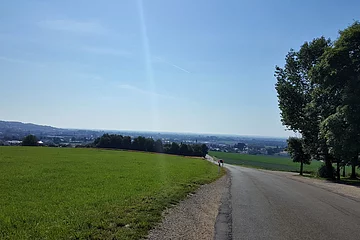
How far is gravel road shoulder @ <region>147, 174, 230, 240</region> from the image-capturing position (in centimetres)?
822

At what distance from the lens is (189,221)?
9984 mm

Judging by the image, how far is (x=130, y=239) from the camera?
7.43 m

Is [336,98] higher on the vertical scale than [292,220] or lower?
higher

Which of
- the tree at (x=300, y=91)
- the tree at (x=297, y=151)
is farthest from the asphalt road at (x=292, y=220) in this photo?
the tree at (x=297, y=151)

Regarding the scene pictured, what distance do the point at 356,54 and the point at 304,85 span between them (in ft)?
46.2

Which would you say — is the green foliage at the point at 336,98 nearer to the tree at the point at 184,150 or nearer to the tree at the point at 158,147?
the tree at the point at 184,150

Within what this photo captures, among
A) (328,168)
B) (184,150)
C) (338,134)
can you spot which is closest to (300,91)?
(328,168)

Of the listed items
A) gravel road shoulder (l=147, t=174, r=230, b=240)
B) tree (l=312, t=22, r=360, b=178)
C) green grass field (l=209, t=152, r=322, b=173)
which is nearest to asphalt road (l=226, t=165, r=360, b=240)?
gravel road shoulder (l=147, t=174, r=230, b=240)

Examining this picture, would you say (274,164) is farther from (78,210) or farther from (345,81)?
(78,210)

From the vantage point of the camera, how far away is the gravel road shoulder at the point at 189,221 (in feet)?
27.0

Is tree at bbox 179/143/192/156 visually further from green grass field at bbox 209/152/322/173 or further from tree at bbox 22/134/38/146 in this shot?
tree at bbox 22/134/38/146

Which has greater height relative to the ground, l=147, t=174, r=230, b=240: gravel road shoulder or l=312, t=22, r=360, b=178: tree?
l=312, t=22, r=360, b=178: tree

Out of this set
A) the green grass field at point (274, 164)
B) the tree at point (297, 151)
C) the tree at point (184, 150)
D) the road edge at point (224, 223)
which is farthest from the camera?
the tree at point (184, 150)

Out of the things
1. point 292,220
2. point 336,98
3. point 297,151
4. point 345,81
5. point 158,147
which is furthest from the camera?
point 158,147
